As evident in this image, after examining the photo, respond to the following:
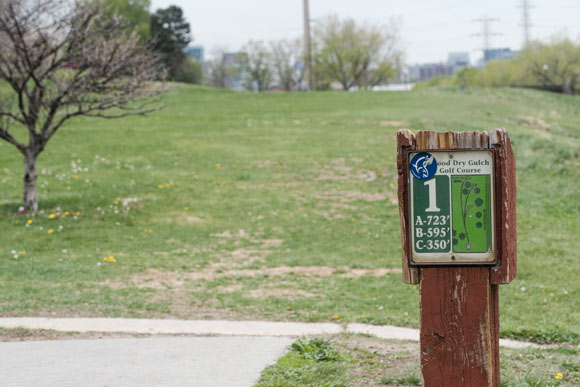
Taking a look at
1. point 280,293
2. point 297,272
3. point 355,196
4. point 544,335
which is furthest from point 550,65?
point 544,335

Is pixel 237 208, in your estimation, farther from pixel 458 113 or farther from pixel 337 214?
pixel 458 113

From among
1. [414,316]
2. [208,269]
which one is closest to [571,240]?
[414,316]

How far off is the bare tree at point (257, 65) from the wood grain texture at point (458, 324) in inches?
3015

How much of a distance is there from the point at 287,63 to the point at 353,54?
1441 centimetres

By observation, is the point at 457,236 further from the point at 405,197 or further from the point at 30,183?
the point at 30,183

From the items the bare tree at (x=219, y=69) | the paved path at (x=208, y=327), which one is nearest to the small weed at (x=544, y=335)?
the paved path at (x=208, y=327)

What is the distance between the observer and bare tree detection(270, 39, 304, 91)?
8125 centimetres

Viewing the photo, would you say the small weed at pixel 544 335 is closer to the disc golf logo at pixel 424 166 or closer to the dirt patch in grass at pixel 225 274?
the dirt patch in grass at pixel 225 274

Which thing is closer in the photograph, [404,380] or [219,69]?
[404,380]

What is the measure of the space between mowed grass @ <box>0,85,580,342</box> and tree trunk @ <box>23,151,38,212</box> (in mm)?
394

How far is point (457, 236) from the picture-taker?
291 centimetres

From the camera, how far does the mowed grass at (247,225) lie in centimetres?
812

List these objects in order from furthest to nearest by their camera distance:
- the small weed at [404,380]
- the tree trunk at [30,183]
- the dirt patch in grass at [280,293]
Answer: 1. the tree trunk at [30,183]
2. the dirt patch in grass at [280,293]
3. the small weed at [404,380]

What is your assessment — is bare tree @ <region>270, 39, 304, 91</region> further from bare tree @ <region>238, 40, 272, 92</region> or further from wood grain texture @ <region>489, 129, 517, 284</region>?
wood grain texture @ <region>489, 129, 517, 284</region>
